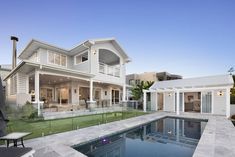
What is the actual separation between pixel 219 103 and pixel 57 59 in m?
17.9

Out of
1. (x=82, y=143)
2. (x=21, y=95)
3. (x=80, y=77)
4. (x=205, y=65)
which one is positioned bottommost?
(x=82, y=143)

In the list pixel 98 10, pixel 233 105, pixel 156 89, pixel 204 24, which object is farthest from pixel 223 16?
pixel 98 10

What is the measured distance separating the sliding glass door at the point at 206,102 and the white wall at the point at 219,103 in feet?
1.45

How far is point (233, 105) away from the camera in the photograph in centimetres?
1553

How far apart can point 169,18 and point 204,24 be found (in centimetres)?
338

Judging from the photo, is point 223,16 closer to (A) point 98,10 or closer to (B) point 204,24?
(B) point 204,24

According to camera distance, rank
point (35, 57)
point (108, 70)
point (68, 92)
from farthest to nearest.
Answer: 1. point (108, 70)
2. point (68, 92)
3. point (35, 57)

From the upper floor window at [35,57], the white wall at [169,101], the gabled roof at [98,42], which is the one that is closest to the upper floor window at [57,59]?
the gabled roof at [98,42]

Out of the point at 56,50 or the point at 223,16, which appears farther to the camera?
the point at 56,50

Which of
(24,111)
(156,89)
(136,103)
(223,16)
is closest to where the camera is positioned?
(24,111)

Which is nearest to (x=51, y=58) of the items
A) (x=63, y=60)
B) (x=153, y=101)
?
(x=63, y=60)

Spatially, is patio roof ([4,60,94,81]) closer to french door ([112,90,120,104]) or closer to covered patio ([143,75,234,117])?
french door ([112,90,120,104])

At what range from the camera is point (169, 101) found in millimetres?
19641

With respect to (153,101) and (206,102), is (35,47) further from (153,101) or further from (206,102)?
(206,102)
